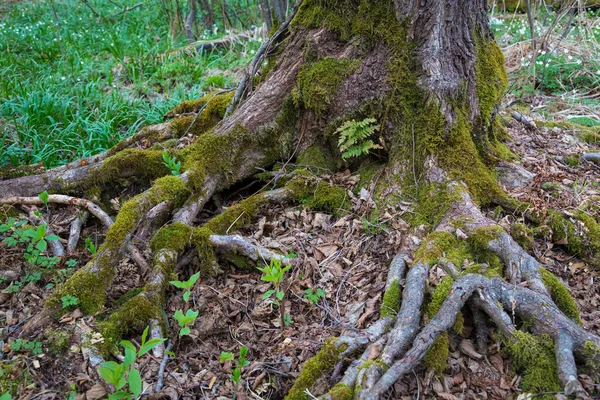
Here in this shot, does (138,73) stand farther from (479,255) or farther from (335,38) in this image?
(479,255)

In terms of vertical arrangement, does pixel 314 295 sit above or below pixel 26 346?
below

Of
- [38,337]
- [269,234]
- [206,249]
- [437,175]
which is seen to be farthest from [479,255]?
[38,337]

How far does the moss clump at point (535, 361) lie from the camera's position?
2.37 meters

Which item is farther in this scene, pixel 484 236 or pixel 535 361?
pixel 484 236

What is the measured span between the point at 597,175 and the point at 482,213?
1.56 meters

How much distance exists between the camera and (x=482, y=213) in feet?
11.4

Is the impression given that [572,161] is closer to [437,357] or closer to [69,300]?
[437,357]

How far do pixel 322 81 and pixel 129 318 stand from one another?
2386 millimetres

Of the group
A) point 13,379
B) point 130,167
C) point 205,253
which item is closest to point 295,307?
point 205,253

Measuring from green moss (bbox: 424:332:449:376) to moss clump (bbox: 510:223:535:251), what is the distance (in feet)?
3.58

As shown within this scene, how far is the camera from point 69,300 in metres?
2.89

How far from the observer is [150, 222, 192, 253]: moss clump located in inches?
129

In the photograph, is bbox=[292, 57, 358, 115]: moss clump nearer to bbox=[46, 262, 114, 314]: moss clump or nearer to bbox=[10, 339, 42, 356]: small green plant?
bbox=[46, 262, 114, 314]: moss clump

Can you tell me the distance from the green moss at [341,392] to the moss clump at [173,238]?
5.08ft
